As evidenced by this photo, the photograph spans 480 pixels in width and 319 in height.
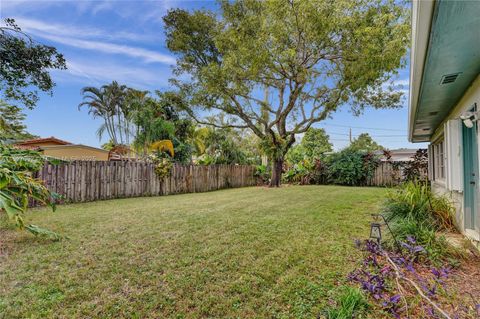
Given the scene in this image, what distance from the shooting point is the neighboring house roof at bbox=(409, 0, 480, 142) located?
85.4 inches

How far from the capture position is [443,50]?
2.83m

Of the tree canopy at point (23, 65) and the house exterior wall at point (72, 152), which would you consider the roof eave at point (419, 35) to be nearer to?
the tree canopy at point (23, 65)

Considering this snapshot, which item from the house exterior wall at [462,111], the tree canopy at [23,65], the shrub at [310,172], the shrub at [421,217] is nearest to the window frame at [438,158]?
the house exterior wall at [462,111]

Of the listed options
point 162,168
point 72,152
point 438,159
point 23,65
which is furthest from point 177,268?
point 72,152

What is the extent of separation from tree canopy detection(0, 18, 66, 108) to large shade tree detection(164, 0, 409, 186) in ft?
19.4

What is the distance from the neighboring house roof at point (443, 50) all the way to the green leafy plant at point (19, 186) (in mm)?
5000

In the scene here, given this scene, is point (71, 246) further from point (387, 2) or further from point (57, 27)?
point (387, 2)

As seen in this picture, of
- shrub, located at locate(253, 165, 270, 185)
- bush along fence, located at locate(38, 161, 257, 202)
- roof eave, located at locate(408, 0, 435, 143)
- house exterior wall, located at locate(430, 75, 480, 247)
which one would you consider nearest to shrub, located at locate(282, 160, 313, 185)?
shrub, located at locate(253, 165, 270, 185)

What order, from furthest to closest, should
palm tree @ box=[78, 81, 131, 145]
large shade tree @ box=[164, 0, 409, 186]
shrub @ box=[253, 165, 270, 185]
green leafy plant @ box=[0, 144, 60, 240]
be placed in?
palm tree @ box=[78, 81, 131, 145] → shrub @ box=[253, 165, 270, 185] → large shade tree @ box=[164, 0, 409, 186] → green leafy plant @ box=[0, 144, 60, 240]

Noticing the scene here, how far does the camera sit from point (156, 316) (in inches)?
85.0

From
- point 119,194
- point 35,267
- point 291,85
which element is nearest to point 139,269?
point 35,267

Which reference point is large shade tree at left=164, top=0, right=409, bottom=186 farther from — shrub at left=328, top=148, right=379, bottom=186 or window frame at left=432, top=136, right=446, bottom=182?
window frame at left=432, top=136, right=446, bottom=182

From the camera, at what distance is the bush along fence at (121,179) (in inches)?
303

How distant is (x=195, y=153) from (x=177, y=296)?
1428cm
